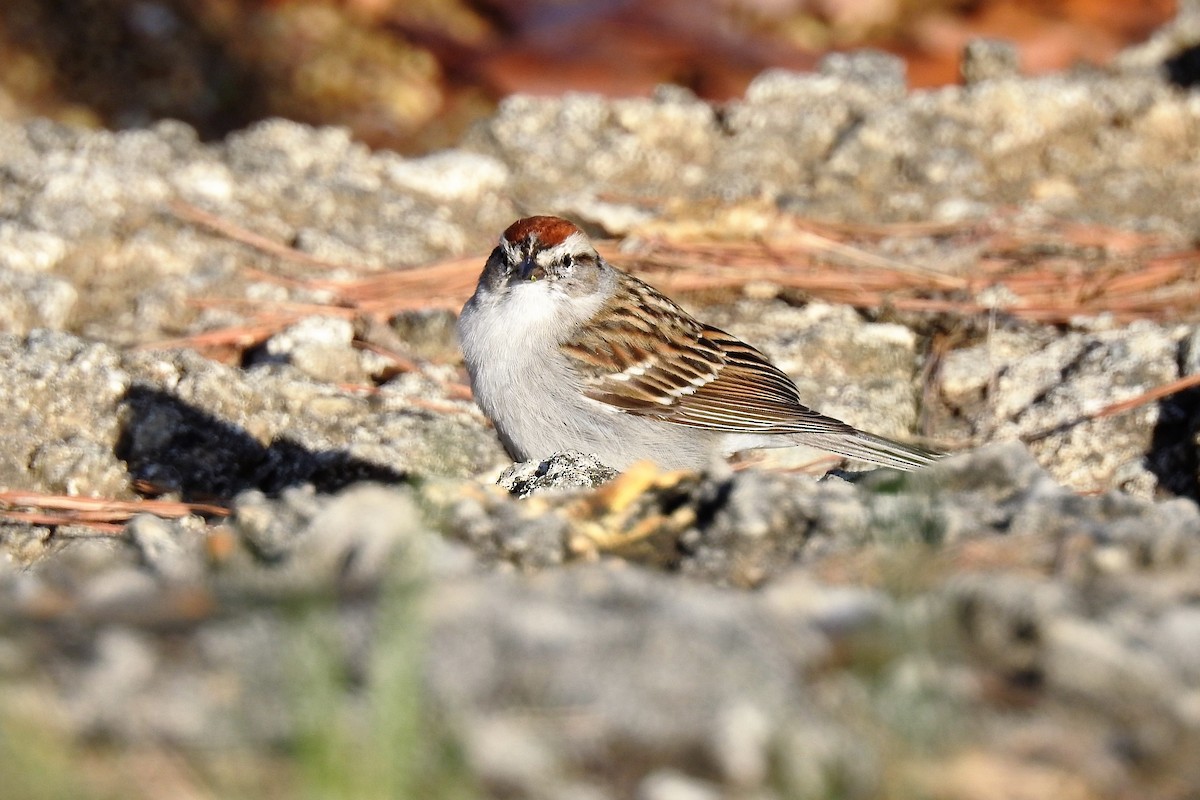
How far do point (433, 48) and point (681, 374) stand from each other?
2753mm

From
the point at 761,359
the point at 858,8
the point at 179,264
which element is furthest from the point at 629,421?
the point at 858,8

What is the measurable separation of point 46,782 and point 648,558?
0.91 metres

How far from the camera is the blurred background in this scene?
5.94 m

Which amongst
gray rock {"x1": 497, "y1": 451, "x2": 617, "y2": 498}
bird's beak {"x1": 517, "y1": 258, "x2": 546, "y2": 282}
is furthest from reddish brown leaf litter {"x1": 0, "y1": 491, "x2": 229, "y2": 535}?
bird's beak {"x1": 517, "y1": 258, "x2": 546, "y2": 282}

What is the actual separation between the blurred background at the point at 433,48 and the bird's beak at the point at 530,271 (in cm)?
199

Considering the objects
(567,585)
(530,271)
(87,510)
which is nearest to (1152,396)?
(530,271)

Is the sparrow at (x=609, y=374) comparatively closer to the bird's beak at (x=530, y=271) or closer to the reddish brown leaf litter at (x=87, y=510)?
the bird's beak at (x=530, y=271)

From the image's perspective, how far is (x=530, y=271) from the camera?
12.8ft

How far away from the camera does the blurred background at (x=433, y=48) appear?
19.5 ft

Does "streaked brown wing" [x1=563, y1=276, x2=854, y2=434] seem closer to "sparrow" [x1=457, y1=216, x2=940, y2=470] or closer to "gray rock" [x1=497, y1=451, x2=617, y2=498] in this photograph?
"sparrow" [x1=457, y1=216, x2=940, y2=470]

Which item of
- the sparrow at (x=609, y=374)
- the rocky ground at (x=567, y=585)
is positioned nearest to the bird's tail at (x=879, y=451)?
the sparrow at (x=609, y=374)

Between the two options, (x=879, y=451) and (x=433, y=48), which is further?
(x=433, y=48)

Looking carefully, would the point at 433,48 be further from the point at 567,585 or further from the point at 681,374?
the point at 567,585

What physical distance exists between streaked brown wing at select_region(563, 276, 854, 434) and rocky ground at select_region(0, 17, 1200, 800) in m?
0.35
